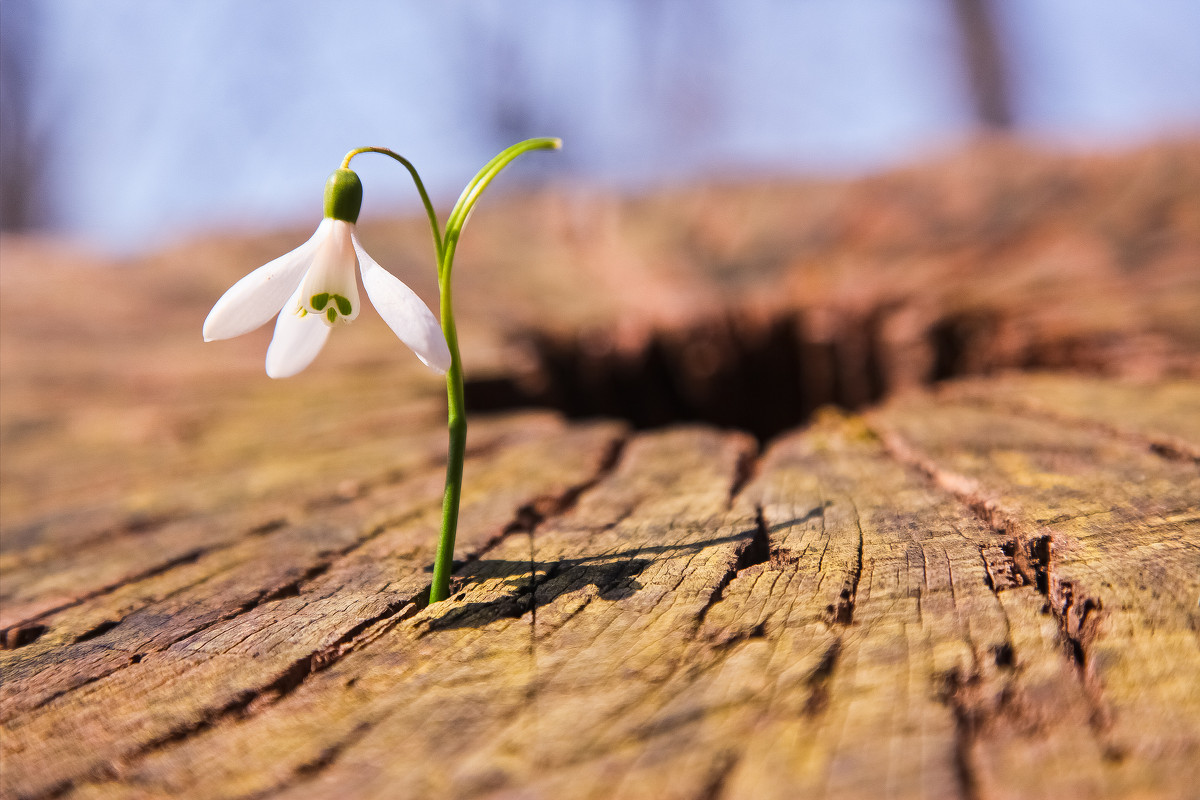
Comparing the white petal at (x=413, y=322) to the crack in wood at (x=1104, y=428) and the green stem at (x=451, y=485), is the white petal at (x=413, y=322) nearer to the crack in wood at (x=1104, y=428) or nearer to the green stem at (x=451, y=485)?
the green stem at (x=451, y=485)

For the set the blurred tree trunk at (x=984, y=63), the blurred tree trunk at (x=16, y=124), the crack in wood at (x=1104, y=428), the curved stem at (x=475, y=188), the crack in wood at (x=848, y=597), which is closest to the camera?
the crack in wood at (x=848, y=597)

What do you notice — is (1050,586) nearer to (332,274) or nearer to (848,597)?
(848,597)

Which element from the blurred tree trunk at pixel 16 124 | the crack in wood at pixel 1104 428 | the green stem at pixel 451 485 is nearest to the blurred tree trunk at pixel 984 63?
the crack in wood at pixel 1104 428

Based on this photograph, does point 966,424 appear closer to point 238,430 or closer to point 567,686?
point 567,686

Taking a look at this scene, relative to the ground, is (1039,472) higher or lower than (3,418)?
lower

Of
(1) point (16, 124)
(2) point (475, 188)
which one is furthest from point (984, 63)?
(1) point (16, 124)

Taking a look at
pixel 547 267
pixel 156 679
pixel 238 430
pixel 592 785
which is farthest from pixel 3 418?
pixel 592 785
